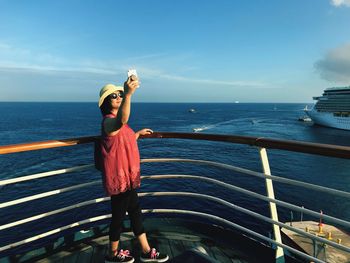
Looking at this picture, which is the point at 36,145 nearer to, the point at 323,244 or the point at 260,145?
the point at 260,145

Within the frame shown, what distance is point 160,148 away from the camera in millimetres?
41688

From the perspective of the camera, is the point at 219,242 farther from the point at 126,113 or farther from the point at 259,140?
the point at 126,113

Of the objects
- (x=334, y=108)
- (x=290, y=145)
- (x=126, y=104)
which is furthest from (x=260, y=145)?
(x=334, y=108)

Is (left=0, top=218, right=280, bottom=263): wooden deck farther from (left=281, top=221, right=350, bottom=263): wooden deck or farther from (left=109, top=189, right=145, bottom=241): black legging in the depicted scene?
(left=281, top=221, right=350, bottom=263): wooden deck

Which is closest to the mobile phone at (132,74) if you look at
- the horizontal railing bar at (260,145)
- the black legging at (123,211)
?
the horizontal railing bar at (260,145)

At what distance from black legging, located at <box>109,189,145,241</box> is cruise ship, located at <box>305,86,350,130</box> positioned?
7068cm

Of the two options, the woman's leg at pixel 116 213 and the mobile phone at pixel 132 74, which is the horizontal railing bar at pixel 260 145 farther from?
the mobile phone at pixel 132 74

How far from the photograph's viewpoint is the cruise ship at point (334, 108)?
62.5m

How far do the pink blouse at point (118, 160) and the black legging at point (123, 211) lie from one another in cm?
20

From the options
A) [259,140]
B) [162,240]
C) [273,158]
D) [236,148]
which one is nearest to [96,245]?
[162,240]

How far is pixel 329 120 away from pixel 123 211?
247 ft

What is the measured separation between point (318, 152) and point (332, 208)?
924 inches

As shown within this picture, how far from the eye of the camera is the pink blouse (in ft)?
7.38

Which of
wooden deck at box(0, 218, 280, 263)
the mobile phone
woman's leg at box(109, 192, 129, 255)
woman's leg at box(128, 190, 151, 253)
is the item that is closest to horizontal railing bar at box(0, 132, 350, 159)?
woman's leg at box(109, 192, 129, 255)
